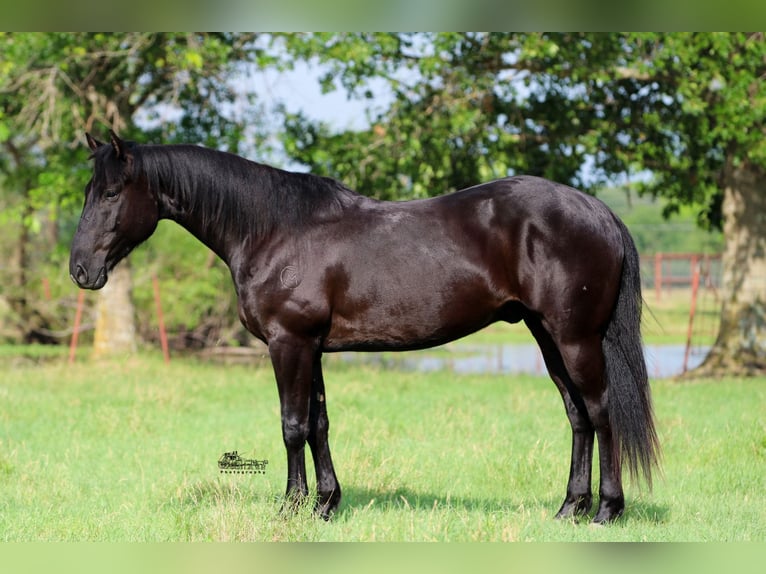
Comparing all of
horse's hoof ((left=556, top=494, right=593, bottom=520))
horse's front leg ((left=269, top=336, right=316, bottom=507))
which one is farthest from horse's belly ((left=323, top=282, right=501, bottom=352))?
horse's hoof ((left=556, top=494, right=593, bottom=520))

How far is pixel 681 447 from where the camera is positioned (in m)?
7.65

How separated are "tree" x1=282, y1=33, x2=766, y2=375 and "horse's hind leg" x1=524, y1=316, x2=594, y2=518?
22.9ft

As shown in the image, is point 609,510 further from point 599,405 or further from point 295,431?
point 295,431

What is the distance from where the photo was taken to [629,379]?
17.2 feet

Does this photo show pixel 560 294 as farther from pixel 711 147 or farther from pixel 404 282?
pixel 711 147

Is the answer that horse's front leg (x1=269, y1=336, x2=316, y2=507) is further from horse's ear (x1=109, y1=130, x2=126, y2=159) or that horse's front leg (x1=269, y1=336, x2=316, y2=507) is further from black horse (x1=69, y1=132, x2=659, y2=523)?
horse's ear (x1=109, y1=130, x2=126, y2=159)

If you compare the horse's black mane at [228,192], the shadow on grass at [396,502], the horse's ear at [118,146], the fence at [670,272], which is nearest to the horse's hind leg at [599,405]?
the shadow on grass at [396,502]

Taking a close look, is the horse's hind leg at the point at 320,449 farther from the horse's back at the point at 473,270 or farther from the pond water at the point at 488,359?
the pond water at the point at 488,359

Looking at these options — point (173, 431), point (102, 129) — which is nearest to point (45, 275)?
point (102, 129)

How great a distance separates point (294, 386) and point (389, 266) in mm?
883

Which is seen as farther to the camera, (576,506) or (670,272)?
(670,272)

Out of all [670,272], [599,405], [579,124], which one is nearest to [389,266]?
[599,405]

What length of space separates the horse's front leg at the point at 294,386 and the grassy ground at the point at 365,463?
0.40 meters

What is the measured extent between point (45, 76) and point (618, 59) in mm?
8900
